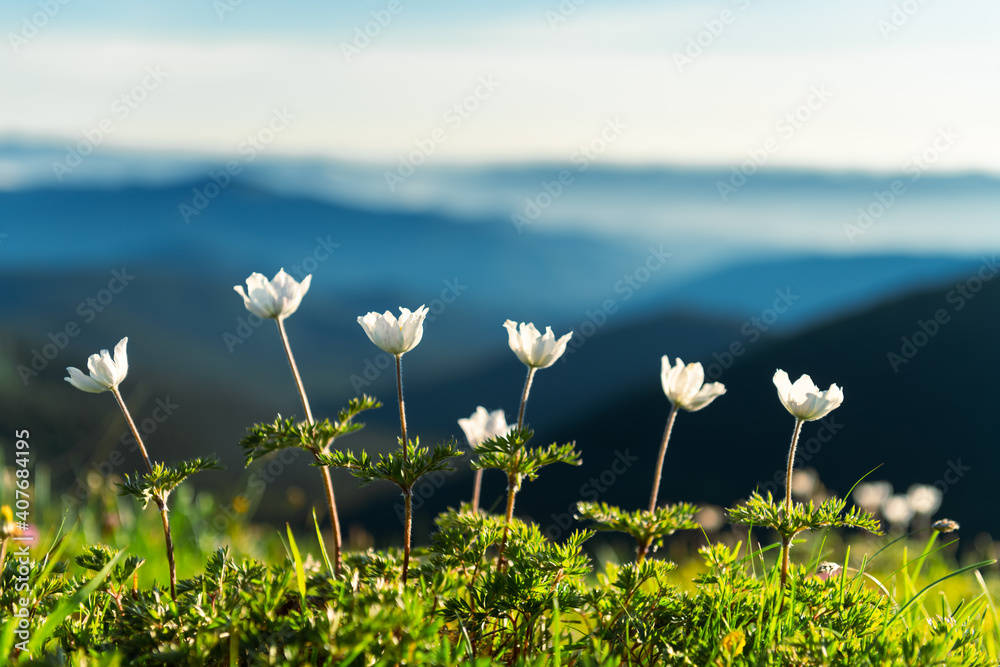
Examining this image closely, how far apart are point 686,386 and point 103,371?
1.98 meters

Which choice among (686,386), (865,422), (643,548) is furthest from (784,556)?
(865,422)

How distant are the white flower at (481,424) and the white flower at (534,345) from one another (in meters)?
0.40

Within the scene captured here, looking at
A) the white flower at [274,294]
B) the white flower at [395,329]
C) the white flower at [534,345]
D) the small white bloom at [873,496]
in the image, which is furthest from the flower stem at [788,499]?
the small white bloom at [873,496]

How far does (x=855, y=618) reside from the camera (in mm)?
2336

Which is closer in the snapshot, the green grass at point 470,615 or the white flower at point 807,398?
the green grass at point 470,615

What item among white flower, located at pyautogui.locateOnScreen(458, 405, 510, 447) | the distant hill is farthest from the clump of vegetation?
the distant hill

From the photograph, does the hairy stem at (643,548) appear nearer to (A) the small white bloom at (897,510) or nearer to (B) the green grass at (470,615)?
(B) the green grass at (470,615)

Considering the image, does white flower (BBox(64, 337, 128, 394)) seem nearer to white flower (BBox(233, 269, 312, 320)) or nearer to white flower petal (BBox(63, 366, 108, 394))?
white flower petal (BBox(63, 366, 108, 394))

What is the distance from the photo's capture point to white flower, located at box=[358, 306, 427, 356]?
2.40 m

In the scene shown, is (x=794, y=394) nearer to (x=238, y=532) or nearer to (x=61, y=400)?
(x=238, y=532)

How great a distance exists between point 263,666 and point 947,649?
1.96 meters

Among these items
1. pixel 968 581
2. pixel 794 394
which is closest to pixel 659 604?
pixel 794 394

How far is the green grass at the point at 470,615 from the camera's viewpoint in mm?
1981

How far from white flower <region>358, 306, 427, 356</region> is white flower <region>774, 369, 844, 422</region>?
1.17 m
